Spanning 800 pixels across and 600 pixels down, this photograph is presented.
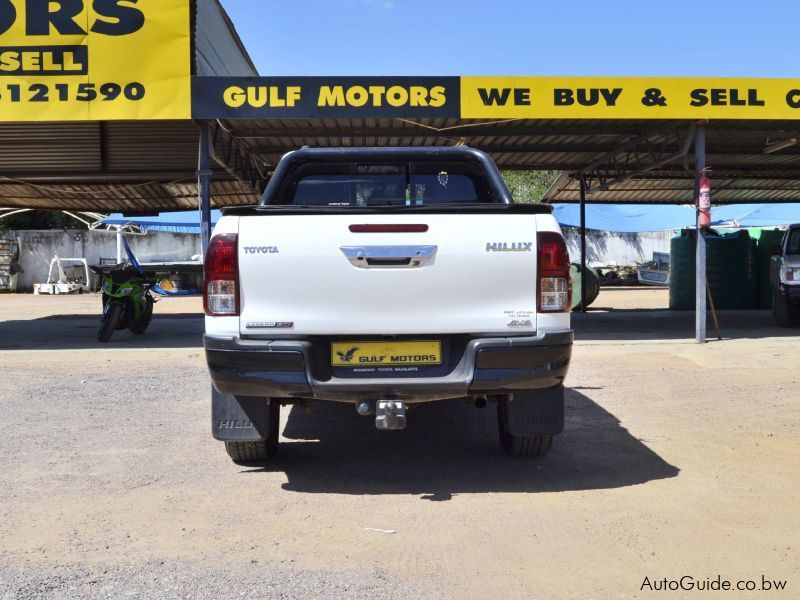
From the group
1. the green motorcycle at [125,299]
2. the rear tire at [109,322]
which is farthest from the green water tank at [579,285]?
the rear tire at [109,322]

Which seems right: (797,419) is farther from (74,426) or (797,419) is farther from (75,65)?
(75,65)

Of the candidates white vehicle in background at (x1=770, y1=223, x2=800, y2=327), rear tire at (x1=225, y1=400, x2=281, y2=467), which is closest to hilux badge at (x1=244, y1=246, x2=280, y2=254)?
rear tire at (x1=225, y1=400, x2=281, y2=467)

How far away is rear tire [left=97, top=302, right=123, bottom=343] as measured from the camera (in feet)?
42.2

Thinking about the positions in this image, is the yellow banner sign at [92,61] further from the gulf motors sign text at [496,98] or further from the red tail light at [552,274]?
the red tail light at [552,274]

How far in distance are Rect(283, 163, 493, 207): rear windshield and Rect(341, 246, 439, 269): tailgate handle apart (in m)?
1.64

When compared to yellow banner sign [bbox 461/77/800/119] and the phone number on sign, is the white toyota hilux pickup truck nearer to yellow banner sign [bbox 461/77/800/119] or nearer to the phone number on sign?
yellow banner sign [bbox 461/77/800/119]

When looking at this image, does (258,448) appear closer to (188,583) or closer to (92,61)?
(188,583)

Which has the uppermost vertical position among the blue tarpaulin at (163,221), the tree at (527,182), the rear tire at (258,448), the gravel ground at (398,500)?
the tree at (527,182)

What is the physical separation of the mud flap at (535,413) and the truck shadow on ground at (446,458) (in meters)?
0.31

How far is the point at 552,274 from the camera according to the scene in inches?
174

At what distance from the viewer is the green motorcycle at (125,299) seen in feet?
42.5

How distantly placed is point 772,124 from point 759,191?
35.1 ft

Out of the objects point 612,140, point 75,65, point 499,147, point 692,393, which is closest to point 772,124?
point 612,140

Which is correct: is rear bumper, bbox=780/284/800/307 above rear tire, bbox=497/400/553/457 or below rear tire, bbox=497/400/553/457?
above
